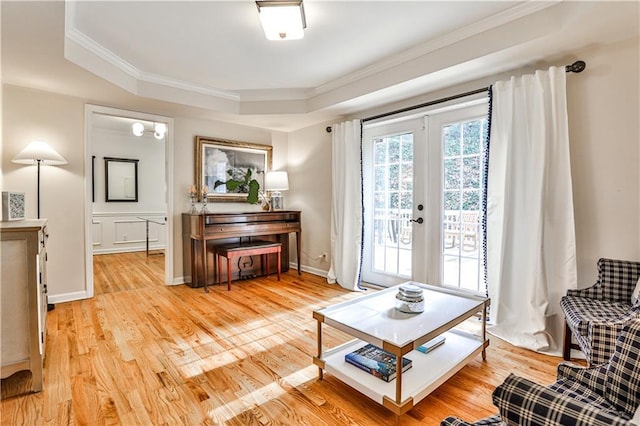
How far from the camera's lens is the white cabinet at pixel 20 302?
171cm

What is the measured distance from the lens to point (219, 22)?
2297 millimetres

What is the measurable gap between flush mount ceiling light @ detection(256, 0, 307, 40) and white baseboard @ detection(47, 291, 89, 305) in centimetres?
330

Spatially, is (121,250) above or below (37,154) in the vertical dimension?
below

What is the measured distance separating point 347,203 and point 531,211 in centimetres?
197

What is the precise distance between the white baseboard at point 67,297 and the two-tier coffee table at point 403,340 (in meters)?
2.96

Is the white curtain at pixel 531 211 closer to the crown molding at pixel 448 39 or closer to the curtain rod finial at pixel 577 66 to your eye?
the curtain rod finial at pixel 577 66

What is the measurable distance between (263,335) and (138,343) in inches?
36.6

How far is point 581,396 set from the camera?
3.52 ft

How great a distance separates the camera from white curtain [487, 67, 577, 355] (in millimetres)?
2250

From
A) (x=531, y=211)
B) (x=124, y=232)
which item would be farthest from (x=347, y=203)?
(x=124, y=232)

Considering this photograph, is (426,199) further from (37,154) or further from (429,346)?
(37,154)

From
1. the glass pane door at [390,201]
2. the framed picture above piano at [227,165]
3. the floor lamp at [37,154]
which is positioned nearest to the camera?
the floor lamp at [37,154]

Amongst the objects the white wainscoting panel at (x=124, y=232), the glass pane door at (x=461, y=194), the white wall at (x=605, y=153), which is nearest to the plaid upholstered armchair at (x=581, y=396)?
the white wall at (x=605, y=153)

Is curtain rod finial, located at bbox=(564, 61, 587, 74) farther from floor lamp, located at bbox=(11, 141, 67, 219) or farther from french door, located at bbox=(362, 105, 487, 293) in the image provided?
floor lamp, located at bbox=(11, 141, 67, 219)
